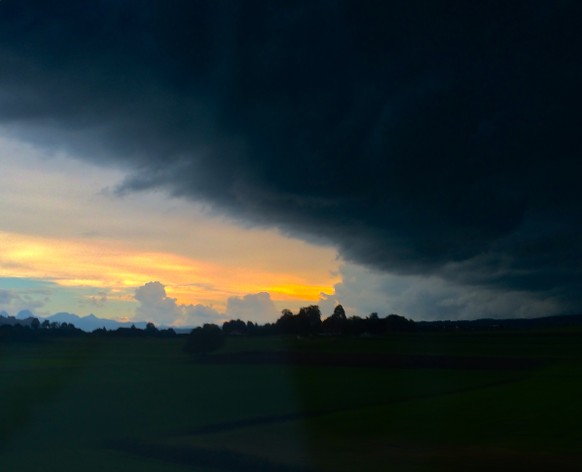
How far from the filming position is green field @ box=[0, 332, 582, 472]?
1728 centimetres

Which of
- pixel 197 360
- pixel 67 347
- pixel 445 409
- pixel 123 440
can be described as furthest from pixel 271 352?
pixel 123 440

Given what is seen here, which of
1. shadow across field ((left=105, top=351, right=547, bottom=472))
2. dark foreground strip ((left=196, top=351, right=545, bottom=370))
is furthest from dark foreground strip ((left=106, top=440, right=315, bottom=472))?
dark foreground strip ((left=196, top=351, right=545, bottom=370))

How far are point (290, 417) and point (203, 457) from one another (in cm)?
822

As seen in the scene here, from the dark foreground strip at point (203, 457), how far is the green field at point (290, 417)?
0.19ft

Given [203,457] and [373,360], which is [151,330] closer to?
[373,360]

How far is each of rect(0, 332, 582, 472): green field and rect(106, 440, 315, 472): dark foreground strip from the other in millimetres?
59

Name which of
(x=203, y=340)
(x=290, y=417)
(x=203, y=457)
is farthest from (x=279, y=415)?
(x=203, y=340)

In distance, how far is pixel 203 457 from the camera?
705 inches

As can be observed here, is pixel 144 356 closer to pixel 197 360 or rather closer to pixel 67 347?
pixel 197 360

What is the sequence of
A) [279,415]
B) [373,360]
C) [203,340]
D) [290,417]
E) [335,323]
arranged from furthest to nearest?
[335,323], [203,340], [373,360], [279,415], [290,417]

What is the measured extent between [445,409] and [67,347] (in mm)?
58449

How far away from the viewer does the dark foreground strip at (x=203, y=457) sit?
54.0ft

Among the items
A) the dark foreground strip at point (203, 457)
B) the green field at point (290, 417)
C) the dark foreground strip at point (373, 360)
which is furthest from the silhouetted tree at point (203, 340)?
the dark foreground strip at point (203, 457)

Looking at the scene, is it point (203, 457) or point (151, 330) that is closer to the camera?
point (203, 457)
